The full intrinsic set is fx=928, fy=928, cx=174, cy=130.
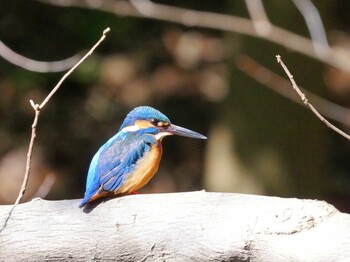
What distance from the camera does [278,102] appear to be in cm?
650

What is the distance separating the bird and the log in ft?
0.36

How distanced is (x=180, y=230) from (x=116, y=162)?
1.58ft

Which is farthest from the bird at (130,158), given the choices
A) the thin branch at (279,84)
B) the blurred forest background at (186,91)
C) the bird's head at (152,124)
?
the thin branch at (279,84)

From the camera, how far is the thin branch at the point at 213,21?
4824mm

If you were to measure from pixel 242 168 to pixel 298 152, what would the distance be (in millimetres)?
417

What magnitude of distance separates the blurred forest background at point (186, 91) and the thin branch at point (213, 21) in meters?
0.02

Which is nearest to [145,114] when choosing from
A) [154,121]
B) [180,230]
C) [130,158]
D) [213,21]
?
[154,121]

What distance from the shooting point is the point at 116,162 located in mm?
3199

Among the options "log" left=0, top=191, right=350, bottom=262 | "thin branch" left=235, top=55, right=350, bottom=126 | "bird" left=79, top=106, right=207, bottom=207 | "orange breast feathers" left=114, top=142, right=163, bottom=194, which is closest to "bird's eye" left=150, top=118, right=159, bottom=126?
"bird" left=79, top=106, right=207, bottom=207

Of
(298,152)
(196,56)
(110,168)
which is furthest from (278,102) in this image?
(110,168)

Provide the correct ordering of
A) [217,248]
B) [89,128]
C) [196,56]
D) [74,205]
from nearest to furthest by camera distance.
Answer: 1. [217,248]
2. [74,205]
3. [89,128]
4. [196,56]

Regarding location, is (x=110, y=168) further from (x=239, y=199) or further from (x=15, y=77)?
(x=15, y=77)

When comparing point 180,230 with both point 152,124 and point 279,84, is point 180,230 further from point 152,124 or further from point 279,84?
point 279,84

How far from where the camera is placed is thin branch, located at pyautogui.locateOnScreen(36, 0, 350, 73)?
482 cm
